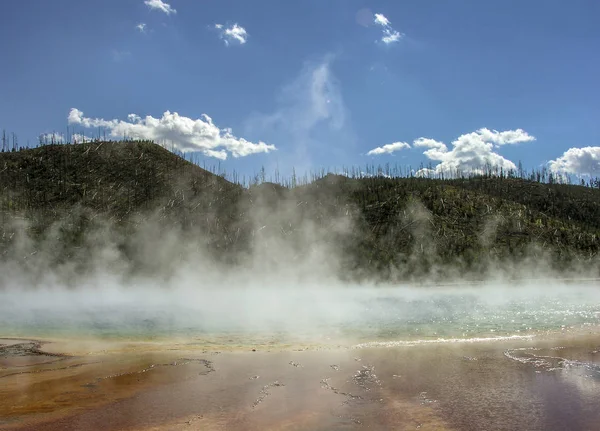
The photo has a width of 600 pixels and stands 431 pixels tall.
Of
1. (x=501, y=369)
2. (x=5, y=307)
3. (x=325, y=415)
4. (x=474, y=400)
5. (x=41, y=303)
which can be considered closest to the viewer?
(x=325, y=415)

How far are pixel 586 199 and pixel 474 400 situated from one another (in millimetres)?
132059

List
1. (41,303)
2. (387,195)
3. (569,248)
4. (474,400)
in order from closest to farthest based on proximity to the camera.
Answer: (474,400) → (41,303) → (569,248) → (387,195)

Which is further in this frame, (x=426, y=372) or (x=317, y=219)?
(x=317, y=219)

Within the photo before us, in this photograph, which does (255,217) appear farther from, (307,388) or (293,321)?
(307,388)

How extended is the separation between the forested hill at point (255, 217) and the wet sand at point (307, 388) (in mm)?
44732

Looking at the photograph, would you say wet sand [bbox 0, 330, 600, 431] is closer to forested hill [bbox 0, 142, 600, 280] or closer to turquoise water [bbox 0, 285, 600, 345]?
turquoise water [bbox 0, 285, 600, 345]

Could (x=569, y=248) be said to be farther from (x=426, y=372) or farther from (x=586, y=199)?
(x=426, y=372)

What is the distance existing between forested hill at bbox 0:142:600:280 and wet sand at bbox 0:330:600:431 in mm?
44732

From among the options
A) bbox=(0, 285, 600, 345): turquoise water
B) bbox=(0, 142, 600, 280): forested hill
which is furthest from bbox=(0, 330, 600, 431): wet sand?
bbox=(0, 142, 600, 280): forested hill

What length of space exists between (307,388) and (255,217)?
73241mm

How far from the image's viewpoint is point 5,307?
27.2 metres

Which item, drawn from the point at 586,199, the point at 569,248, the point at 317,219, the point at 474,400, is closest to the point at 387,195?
the point at 317,219

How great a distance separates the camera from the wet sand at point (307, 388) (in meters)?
6.94

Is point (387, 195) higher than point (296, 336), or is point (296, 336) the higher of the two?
point (387, 195)
